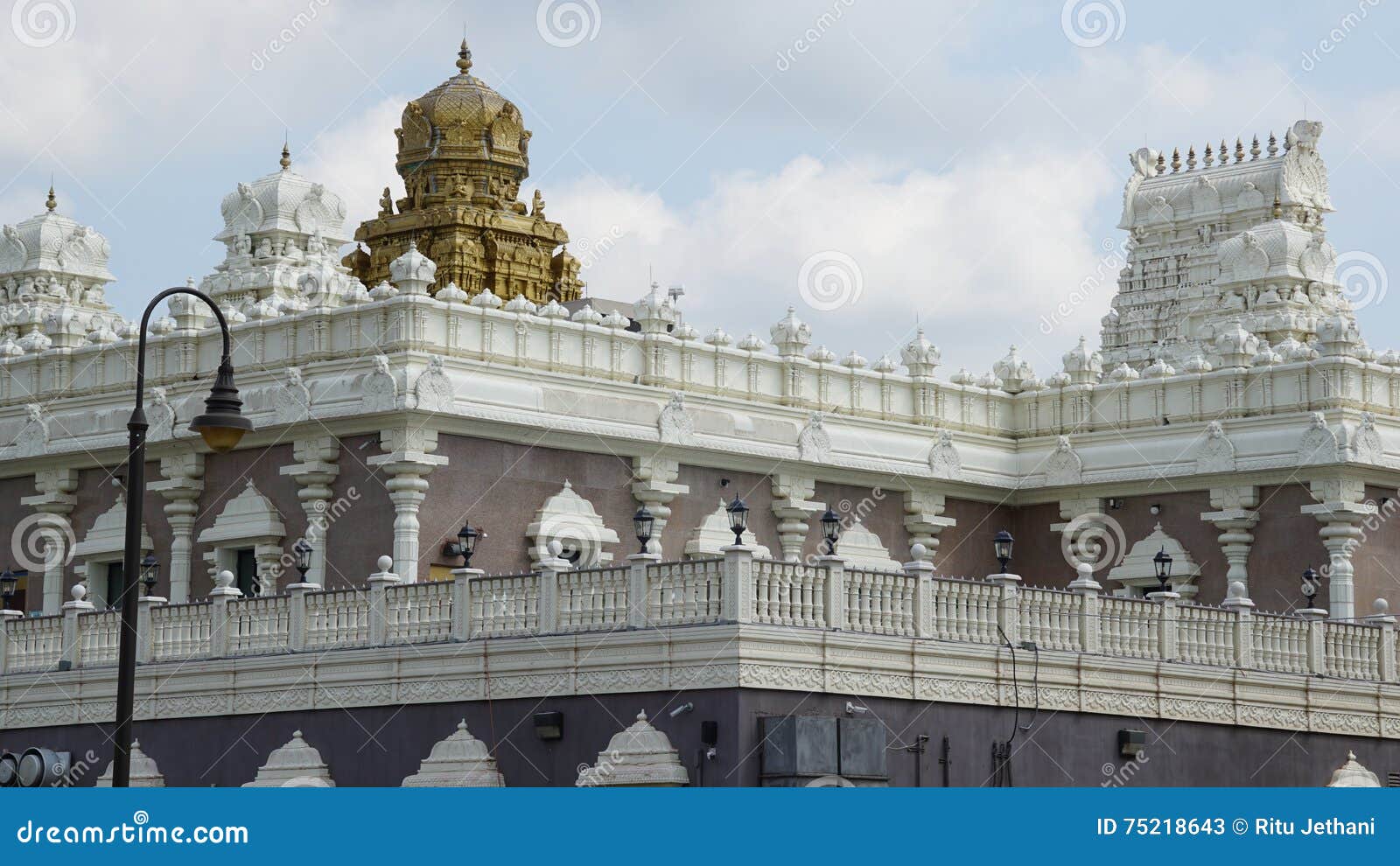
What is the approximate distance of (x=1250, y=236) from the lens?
55.2 m

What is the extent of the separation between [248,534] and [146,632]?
474cm

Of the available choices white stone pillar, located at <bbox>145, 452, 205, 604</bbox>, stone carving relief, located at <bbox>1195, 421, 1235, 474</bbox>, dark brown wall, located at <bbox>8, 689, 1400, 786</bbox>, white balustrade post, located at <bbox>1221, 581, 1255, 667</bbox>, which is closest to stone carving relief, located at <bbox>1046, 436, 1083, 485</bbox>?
stone carving relief, located at <bbox>1195, 421, 1235, 474</bbox>

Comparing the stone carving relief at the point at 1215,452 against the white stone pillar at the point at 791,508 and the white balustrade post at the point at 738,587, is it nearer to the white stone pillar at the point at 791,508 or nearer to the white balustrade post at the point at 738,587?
the white stone pillar at the point at 791,508

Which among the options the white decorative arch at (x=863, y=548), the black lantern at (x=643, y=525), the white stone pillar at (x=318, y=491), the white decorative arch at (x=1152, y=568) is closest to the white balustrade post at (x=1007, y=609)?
the black lantern at (x=643, y=525)

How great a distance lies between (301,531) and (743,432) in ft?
24.4

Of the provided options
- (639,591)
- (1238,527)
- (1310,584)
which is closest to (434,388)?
(639,591)

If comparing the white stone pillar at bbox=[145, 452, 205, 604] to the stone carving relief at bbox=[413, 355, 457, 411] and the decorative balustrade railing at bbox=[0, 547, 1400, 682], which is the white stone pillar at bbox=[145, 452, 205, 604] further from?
the stone carving relief at bbox=[413, 355, 457, 411]

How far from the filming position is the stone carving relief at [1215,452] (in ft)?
143

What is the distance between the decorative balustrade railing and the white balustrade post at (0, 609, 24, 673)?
2 cm

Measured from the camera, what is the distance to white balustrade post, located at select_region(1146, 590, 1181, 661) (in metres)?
33.9

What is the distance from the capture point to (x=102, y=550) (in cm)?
4266

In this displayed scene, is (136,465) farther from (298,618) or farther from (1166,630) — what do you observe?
(1166,630)

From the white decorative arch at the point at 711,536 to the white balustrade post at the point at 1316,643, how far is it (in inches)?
351
